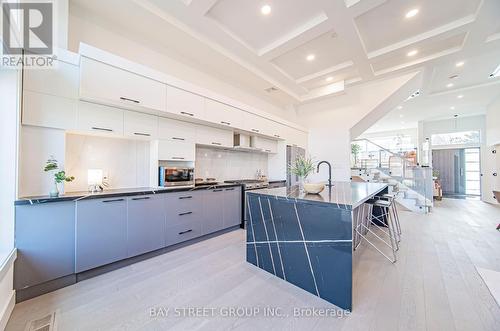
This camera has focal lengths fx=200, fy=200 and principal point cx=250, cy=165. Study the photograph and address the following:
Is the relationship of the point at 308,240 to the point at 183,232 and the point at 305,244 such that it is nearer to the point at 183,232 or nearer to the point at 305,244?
the point at 305,244

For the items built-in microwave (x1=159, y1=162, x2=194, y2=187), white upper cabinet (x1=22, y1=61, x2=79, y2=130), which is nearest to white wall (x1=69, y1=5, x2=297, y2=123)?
white upper cabinet (x1=22, y1=61, x2=79, y2=130)

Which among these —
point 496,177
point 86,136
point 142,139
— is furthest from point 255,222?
point 496,177

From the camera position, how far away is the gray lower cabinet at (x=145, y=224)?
237 centimetres

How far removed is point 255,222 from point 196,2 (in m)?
2.75

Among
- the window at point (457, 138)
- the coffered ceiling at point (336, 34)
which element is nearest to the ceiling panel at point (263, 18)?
the coffered ceiling at point (336, 34)

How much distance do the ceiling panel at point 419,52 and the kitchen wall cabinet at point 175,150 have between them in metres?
3.84

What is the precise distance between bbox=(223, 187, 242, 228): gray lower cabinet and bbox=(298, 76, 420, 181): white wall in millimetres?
2571

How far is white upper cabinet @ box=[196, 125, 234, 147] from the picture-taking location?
344 cm

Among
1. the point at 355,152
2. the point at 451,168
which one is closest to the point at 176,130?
the point at 355,152

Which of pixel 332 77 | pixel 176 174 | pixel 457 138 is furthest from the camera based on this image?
pixel 457 138

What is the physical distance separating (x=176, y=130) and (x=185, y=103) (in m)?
0.44

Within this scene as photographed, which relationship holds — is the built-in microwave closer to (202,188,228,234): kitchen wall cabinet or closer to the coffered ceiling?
(202,188,228,234): kitchen wall cabinet

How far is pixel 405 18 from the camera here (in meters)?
2.86

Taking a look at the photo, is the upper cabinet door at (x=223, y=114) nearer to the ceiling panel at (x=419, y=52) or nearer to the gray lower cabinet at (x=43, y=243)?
the gray lower cabinet at (x=43, y=243)
